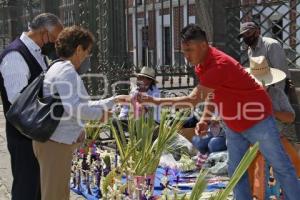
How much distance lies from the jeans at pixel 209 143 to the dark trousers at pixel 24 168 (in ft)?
9.42

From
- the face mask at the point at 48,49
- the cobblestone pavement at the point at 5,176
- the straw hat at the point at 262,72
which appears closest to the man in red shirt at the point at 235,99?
the straw hat at the point at 262,72

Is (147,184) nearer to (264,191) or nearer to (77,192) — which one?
(264,191)

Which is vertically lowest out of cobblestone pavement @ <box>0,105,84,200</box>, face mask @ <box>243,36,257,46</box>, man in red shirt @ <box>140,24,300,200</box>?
cobblestone pavement @ <box>0,105,84,200</box>

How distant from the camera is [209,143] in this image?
6453 millimetres

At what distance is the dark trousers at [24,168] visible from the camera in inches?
156

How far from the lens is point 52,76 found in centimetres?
346

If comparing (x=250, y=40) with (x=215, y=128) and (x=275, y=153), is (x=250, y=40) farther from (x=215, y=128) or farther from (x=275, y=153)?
(x=275, y=153)

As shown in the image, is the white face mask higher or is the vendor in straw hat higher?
the vendor in straw hat

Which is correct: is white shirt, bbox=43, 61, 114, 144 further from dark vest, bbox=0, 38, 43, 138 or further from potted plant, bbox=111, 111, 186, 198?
potted plant, bbox=111, 111, 186, 198

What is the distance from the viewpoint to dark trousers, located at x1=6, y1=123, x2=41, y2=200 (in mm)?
3959

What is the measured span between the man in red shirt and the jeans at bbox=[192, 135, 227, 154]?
2090mm

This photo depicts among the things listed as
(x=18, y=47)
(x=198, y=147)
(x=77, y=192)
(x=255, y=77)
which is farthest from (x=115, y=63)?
(x=18, y=47)

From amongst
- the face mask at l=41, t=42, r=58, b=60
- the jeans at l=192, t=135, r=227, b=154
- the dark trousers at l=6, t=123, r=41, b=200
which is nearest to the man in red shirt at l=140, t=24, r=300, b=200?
the face mask at l=41, t=42, r=58, b=60

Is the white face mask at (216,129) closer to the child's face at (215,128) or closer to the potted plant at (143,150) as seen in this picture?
the child's face at (215,128)
